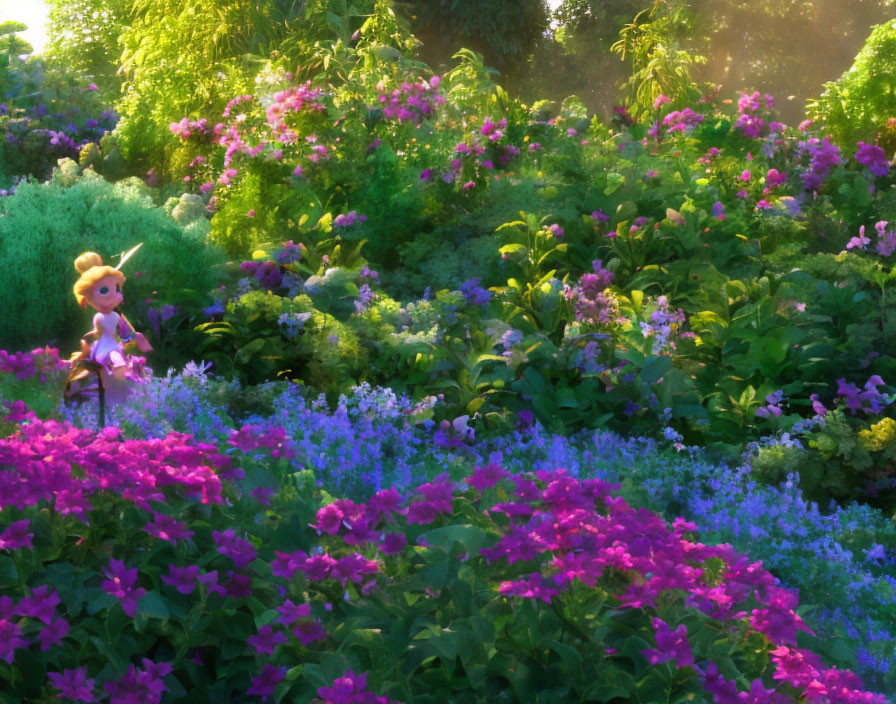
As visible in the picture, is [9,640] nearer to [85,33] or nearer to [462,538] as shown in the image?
[462,538]

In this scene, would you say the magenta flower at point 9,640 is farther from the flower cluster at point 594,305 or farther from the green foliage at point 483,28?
the green foliage at point 483,28

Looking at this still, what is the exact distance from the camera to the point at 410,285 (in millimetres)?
8234

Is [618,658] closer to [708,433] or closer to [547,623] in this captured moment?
[547,623]

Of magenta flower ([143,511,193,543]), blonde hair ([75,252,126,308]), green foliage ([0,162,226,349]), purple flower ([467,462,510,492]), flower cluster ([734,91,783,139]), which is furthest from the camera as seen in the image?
flower cluster ([734,91,783,139])

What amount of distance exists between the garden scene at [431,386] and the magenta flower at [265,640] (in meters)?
0.01

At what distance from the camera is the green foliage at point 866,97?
12224 mm

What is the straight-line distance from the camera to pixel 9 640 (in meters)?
2.46

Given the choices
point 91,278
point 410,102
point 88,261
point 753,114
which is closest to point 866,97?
point 753,114

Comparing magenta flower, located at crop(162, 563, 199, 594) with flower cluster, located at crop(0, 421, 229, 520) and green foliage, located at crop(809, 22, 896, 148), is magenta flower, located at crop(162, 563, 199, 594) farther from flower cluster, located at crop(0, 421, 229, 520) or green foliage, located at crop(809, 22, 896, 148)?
green foliage, located at crop(809, 22, 896, 148)

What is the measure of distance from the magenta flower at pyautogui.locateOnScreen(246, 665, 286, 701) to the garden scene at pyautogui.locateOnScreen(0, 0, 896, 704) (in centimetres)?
2

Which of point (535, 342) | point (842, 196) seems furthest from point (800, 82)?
point (535, 342)

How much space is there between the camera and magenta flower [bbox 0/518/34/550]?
8.53ft

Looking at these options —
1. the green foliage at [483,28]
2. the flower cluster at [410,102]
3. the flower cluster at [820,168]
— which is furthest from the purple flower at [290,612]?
the green foliage at [483,28]

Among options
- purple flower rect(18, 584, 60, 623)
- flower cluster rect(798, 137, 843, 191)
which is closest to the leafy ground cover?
purple flower rect(18, 584, 60, 623)
